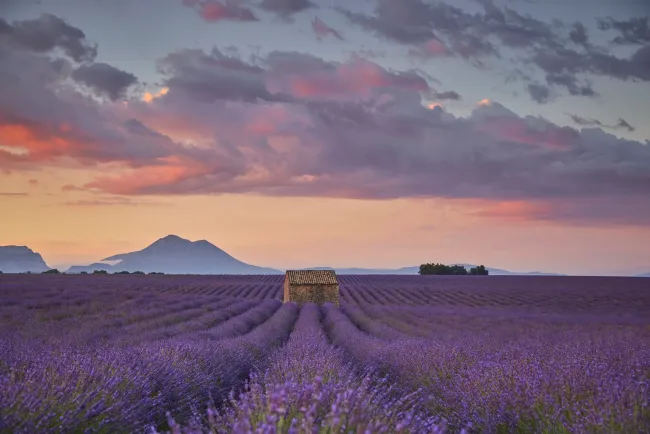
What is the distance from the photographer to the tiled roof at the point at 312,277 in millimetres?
30234

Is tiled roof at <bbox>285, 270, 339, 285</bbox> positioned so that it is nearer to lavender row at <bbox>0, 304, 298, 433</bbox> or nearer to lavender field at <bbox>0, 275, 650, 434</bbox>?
lavender field at <bbox>0, 275, 650, 434</bbox>

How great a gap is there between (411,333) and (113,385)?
29.8 ft

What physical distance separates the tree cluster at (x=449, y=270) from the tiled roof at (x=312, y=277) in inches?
1829

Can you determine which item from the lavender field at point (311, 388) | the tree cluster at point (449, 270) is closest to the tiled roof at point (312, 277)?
the lavender field at point (311, 388)

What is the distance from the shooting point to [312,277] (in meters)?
31.3

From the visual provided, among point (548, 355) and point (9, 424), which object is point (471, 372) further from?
point (9, 424)

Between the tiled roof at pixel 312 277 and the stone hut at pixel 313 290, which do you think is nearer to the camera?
the stone hut at pixel 313 290

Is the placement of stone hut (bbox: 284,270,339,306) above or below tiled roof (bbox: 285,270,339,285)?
below

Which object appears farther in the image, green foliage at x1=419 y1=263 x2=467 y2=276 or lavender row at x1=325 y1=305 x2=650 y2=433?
green foliage at x1=419 y1=263 x2=467 y2=276

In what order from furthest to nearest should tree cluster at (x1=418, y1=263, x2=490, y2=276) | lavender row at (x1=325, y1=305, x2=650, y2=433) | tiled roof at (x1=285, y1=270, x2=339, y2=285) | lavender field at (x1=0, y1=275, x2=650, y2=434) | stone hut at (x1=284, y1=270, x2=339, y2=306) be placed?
tree cluster at (x1=418, y1=263, x2=490, y2=276) < tiled roof at (x1=285, y1=270, x2=339, y2=285) < stone hut at (x1=284, y1=270, x2=339, y2=306) < lavender row at (x1=325, y1=305, x2=650, y2=433) < lavender field at (x1=0, y1=275, x2=650, y2=434)

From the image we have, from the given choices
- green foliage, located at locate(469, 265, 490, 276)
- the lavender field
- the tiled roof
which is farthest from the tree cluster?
the lavender field

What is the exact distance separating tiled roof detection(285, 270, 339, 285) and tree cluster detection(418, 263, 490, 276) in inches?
1829

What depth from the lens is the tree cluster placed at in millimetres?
77500

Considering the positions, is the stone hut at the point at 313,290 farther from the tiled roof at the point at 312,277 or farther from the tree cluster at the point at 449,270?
the tree cluster at the point at 449,270
